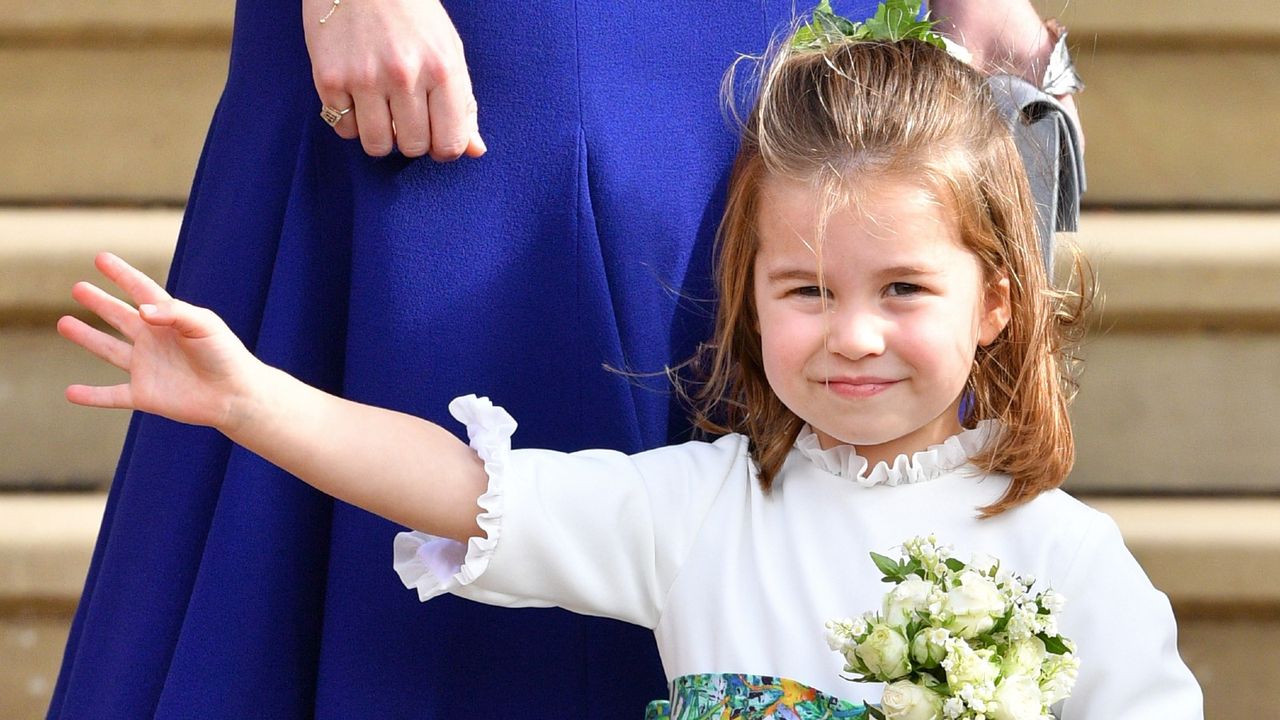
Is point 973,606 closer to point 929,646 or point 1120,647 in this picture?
point 929,646

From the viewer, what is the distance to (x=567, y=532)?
135 centimetres

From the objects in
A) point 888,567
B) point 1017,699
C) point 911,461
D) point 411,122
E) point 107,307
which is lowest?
point 1017,699

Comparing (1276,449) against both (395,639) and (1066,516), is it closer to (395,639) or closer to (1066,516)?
(1066,516)

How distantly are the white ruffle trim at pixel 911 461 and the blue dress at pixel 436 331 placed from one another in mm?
193

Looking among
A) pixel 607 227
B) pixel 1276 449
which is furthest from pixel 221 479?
pixel 1276 449

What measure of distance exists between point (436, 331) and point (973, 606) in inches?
22.6

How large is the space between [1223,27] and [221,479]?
1.91 meters

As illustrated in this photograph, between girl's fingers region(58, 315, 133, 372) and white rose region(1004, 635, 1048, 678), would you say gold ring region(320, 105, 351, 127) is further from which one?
white rose region(1004, 635, 1048, 678)

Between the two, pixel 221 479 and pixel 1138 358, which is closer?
pixel 221 479

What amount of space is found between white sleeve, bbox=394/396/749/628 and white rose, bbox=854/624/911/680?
264 mm

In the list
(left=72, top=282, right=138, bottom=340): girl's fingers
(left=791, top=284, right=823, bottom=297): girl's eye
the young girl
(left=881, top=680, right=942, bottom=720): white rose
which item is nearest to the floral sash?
the young girl

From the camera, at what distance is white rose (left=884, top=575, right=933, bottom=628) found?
3.84 ft

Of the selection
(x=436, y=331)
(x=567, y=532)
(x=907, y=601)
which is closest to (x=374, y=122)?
(x=436, y=331)

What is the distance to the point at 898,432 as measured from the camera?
4.51 feet
